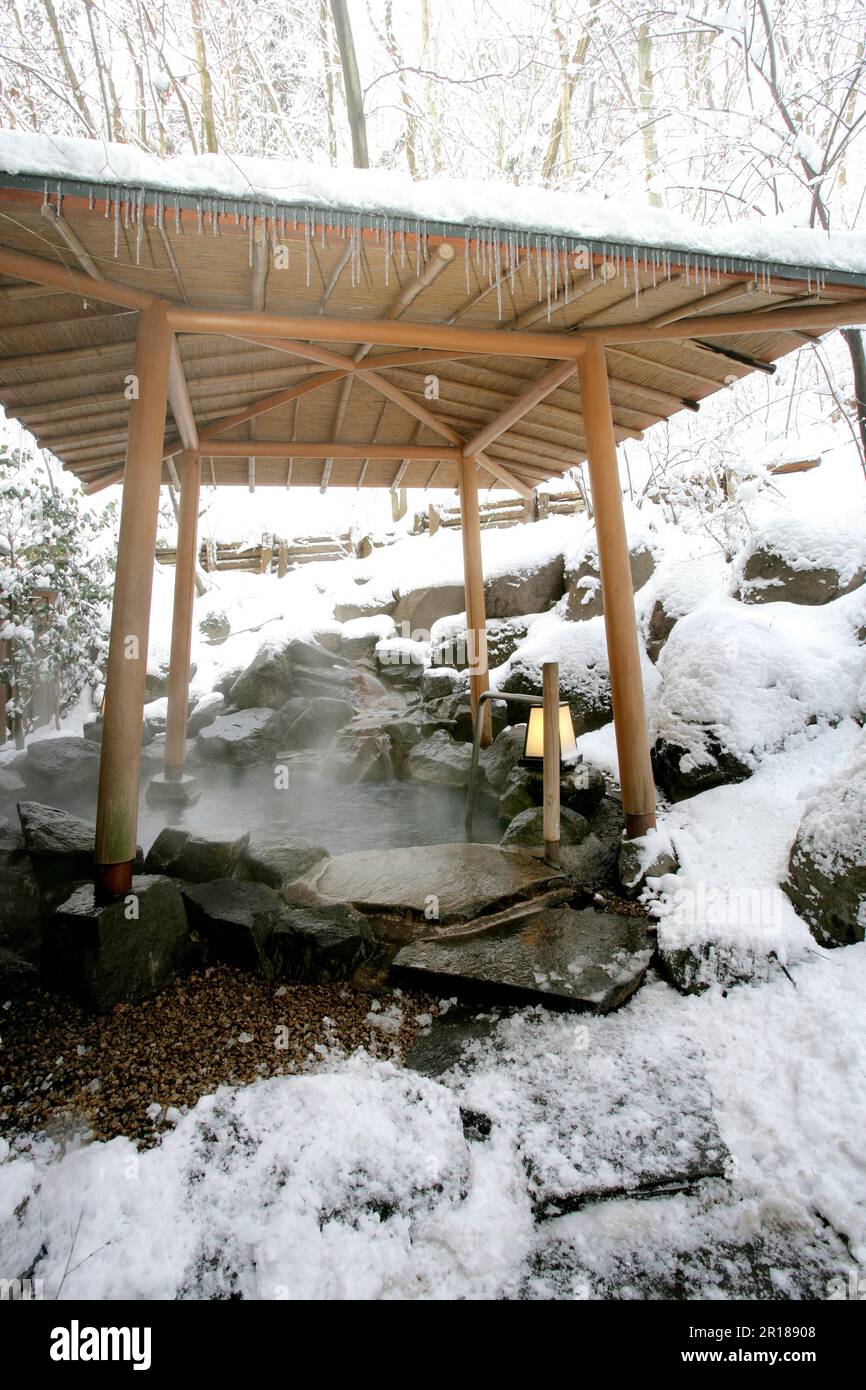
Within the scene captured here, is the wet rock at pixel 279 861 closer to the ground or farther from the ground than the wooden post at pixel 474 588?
closer to the ground

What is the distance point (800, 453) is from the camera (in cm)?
1203

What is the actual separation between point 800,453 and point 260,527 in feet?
47.3

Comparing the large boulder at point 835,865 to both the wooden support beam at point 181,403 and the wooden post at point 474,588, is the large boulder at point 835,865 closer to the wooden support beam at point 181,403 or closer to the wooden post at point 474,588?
the wooden post at point 474,588

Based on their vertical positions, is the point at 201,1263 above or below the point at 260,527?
below

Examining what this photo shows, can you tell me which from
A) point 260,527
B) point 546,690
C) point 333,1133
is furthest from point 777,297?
point 260,527

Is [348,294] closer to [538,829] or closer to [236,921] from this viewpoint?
[236,921]

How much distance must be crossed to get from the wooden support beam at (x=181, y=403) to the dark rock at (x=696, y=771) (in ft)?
15.9

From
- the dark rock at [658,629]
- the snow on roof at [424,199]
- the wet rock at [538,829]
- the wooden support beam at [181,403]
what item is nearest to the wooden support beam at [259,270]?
the snow on roof at [424,199]

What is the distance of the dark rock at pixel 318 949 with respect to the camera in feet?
11.6

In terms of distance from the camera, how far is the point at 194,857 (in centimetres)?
428

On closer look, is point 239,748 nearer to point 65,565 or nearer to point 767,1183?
point 65,565

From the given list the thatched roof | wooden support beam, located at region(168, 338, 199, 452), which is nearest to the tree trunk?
the thatched roof

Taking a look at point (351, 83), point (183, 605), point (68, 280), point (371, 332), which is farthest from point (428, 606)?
→ point (68, 280)

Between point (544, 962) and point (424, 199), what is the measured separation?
13.2 feet
